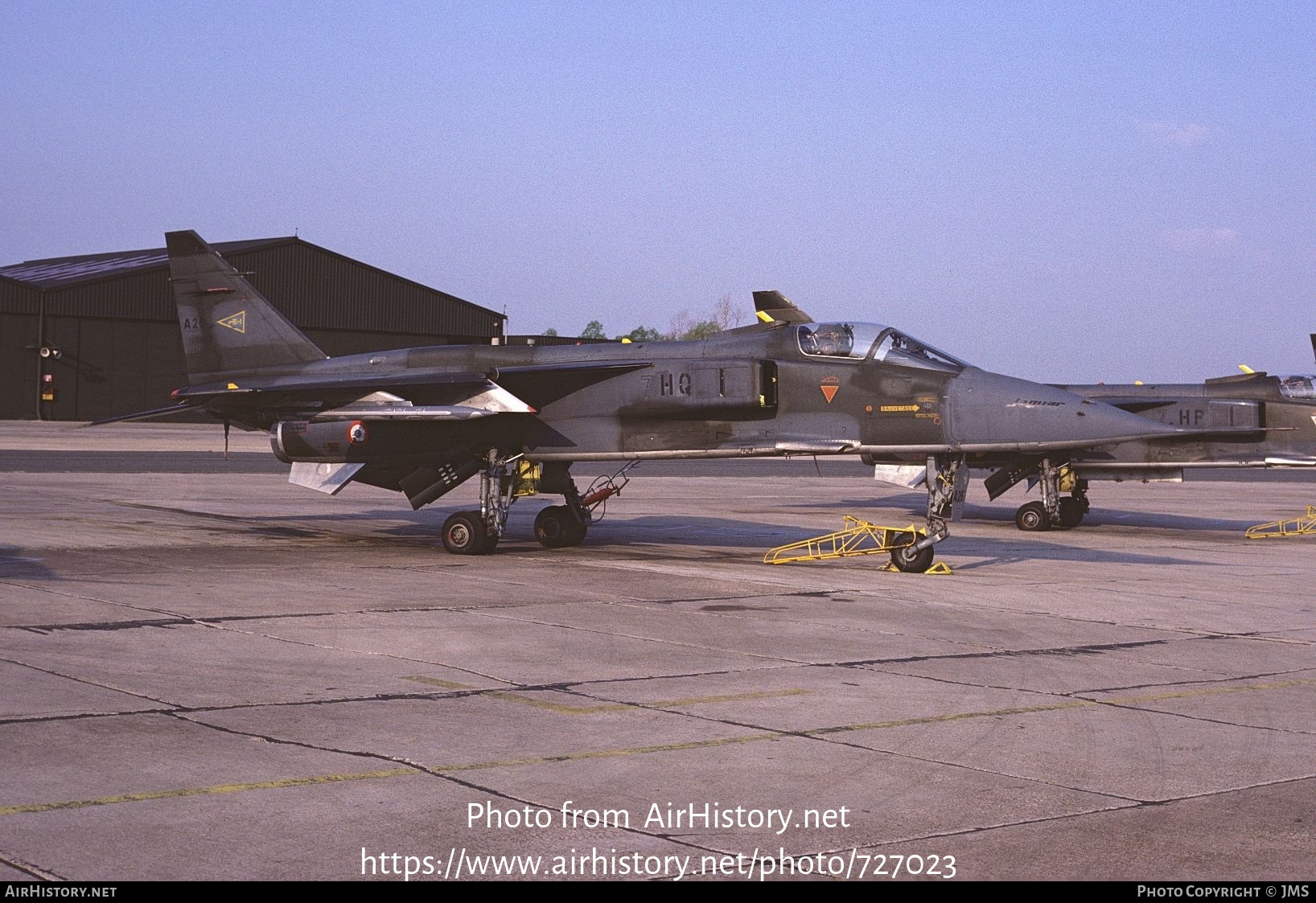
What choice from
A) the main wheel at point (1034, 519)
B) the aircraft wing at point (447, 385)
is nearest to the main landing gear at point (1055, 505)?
the main wheel at point (1034, 519)

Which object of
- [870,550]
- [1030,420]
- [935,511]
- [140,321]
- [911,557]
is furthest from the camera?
[140,321]

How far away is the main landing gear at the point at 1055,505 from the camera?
25.0m

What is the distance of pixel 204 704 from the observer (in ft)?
26.5

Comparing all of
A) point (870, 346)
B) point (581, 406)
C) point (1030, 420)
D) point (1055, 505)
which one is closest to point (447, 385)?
point (581, 406)

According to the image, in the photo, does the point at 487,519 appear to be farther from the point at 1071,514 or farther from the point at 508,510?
the point at 1071,514

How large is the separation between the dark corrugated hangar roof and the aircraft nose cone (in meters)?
56.9

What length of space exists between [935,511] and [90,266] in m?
69.4

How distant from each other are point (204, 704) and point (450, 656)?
91.5 inches

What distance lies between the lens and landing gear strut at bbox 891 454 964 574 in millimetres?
16469

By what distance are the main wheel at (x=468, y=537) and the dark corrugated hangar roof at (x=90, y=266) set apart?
52743 mm

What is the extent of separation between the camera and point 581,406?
18.6 metres

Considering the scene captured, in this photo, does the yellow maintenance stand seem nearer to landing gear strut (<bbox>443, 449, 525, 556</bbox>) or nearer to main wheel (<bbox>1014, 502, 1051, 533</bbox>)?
landing gear strut (<bbox>443, 449, 525, 556</bbox>)

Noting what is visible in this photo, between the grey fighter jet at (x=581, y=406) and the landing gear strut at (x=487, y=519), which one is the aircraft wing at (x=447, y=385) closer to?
the grey fighter jet at (x=581, y=406)

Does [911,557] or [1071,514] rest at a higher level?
[1071,514]
